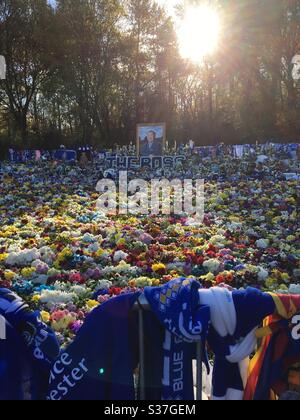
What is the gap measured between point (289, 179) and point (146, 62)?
75.6 feet

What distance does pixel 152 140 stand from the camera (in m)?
22.3

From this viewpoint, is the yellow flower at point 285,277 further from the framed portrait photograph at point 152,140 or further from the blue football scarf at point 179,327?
the framed portrait photograph at point 152,140

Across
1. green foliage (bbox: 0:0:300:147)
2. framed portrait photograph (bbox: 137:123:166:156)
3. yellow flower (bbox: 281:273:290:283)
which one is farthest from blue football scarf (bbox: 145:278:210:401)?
green foliage (bbox: 0:0:300:147)

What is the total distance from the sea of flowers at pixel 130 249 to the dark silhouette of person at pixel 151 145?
860 cm

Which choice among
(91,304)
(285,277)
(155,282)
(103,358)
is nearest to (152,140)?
(285,277)

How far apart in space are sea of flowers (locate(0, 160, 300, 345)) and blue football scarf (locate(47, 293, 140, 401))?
6.63ft

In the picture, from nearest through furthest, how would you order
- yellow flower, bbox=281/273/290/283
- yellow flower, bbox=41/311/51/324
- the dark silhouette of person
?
yellow flower, bbox=41/311/51/324, yellow flower, bbox=281/273/290/283, the dark silhouette of person

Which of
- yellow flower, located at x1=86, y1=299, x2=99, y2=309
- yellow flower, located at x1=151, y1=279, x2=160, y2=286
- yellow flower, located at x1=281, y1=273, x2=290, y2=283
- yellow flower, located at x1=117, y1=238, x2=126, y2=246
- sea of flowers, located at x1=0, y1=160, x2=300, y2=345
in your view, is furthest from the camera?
yellow flower, located at x1=117, y1=238, x2=126, y2=246

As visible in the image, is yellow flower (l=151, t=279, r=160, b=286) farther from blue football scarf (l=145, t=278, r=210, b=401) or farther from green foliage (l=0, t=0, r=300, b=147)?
green foliage (l=0, t=0, r=300, b=147)

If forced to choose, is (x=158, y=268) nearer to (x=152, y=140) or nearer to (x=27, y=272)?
(x=27, y=272)

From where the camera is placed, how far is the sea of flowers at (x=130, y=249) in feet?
20.9

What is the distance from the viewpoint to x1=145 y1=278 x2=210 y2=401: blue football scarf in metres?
2.62

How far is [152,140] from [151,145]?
27 cm

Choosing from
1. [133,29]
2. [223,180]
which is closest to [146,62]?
[133,29]
